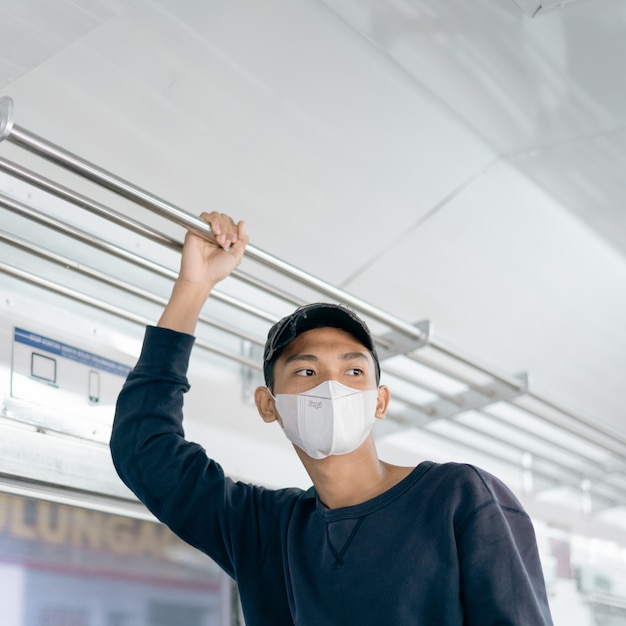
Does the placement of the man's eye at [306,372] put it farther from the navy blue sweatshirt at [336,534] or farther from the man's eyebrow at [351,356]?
the navy blue sweatshirt at [336,534]

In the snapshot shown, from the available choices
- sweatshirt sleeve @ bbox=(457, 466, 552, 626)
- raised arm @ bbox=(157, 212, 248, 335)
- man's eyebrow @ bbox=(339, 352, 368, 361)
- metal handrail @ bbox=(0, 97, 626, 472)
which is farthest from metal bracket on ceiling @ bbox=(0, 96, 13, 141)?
sweatshirt sleeve @ bbox=(457, 466, 552, 626)

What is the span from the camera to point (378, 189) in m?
2.91

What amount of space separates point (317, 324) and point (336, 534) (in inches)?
16.7

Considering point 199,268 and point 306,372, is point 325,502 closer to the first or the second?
point 306,372

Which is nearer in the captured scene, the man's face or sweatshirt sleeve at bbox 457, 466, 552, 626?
sweatshirt sleeve at bbox 457, 466, 552, 626

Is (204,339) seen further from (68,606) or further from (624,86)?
(624,86)

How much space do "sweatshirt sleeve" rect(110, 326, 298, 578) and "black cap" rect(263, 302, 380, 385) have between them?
8.0 inches

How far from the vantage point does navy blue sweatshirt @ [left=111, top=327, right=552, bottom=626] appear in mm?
1673

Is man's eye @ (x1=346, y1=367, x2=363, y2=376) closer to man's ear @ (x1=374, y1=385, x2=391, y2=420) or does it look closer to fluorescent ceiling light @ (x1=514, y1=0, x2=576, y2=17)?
man's ear @ (x1=374, y1=385, x2=391, y2=420)

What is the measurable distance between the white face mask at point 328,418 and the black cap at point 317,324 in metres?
0.11

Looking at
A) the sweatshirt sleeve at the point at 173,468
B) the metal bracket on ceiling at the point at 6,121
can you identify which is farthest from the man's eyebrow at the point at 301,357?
the metal bracket on ceiling at the point at 6,121

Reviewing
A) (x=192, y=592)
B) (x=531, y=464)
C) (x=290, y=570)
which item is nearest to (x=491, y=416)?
(x=531, y=464)

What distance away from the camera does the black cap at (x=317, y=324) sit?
6.40 ft

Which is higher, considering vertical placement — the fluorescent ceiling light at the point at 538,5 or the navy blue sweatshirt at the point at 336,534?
the fluorescent ceiling light at the point at 538,5
